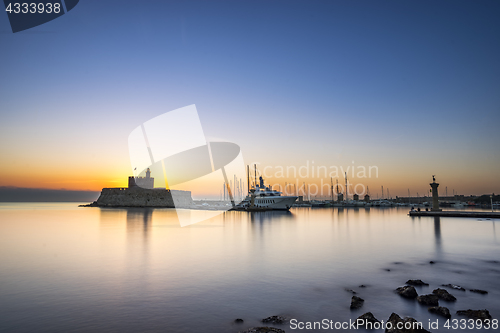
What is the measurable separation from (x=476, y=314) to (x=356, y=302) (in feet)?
10.6

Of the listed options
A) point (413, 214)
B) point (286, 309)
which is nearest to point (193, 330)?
point (286, 309)

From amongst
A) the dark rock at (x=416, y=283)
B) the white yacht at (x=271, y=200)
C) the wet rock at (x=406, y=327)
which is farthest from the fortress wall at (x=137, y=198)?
the wet rock at (x=406, y=327)

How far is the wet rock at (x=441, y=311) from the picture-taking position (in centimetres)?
825

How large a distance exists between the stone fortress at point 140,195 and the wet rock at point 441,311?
116225mm

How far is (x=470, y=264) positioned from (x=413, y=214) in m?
43.0

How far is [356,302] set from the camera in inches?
368

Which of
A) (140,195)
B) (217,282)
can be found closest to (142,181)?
(140,195)

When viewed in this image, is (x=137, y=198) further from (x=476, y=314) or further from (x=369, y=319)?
(x=476, y=314)

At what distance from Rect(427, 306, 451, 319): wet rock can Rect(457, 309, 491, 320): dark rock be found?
362 millimetres

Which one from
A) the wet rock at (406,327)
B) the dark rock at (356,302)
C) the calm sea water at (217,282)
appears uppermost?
the wet rock at (406,327)

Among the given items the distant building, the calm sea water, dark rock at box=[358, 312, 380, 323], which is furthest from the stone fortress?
dark rock at box=[358, 312, 380, 323]

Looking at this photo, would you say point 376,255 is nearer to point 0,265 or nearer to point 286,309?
point 286,309

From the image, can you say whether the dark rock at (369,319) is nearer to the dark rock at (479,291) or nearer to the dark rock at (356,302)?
the dark rock at (356,302)

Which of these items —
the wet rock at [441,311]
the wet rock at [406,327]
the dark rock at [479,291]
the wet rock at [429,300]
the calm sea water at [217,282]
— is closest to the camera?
the wet rock at [406,327]
